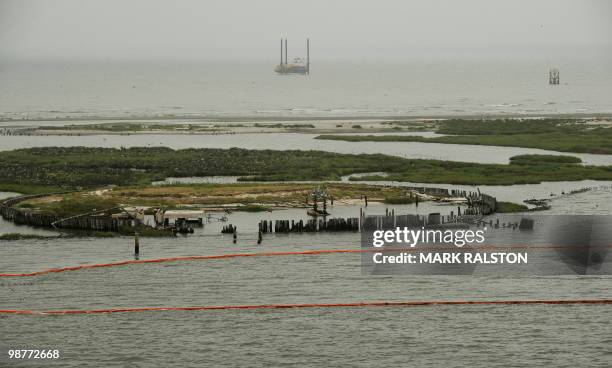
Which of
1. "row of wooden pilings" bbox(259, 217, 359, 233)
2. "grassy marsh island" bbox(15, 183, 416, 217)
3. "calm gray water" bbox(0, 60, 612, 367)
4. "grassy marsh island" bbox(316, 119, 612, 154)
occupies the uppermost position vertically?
"grassy marsh island" bbox(316, 119, 612, 154)

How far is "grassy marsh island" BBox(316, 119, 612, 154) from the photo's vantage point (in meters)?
145

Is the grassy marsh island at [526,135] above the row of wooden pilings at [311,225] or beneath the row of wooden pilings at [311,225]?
above

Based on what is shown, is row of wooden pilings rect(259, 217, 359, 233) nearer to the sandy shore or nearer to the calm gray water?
the calm gray water

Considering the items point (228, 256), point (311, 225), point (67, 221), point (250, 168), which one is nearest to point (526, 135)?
Answer: point (250, 168)

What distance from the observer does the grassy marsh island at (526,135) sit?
145 m

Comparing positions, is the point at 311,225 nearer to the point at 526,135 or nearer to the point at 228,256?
the point at 228,256

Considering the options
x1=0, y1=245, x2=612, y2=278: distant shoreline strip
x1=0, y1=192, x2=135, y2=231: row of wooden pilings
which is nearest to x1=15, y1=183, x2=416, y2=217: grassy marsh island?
x1=0, y1=192, x2=135, y2=231: row of wooden pilings

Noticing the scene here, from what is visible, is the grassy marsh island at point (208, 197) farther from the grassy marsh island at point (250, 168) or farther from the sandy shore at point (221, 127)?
the sandy shore at point (221, 127)

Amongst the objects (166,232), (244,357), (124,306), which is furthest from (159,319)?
(166,232)

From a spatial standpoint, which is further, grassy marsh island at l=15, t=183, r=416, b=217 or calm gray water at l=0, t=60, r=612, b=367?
grassy marsh island at l=15, t=183, r=416, b=217

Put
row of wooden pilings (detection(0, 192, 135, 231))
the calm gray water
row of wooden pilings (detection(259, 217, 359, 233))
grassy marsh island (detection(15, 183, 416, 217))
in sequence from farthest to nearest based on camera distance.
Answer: grassy marsh island (detection(15, 183, 416, 217)), row of wooden pilings (detection(0, 192, 135, 231)), row of wooden pilings (detection(259, 217, 359, 233)), the calm gray water

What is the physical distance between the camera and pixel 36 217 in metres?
86.8

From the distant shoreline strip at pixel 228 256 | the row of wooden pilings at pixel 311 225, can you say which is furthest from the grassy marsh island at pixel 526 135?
the distant shoreline strip at pixel 228 256

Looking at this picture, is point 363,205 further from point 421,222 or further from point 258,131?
point 258,131
